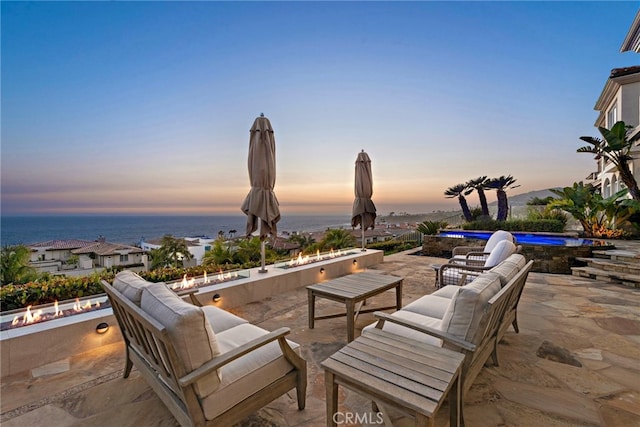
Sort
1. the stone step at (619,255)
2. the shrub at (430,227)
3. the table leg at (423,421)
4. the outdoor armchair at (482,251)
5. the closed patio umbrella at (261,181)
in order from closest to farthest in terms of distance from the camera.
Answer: the table leg at (423,421) → the closed patio umbrella at (261,181) → the outdoor armchair at (482,251) → the stone step at (619,255) → the shrub at (430,227)

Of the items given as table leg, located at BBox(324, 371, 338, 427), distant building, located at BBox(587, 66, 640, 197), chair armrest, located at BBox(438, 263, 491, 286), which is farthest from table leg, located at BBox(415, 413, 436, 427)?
distant building, located at BBox(587, 66, 640, 197)

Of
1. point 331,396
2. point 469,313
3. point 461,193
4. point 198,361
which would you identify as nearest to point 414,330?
point 469,313

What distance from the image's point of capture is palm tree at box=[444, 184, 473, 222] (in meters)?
13.4

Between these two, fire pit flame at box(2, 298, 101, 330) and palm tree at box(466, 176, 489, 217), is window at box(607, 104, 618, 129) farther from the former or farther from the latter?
fire pit flame at box(2, 298, 101, 330)

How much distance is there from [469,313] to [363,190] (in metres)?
5.23

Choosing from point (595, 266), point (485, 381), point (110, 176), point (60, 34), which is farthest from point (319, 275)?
point (110, 176)

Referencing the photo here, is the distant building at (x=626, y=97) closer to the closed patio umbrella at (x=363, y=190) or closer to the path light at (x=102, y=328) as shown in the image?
the closed patio umbrella at (x=363, y=190)

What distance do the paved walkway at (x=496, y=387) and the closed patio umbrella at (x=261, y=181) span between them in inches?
60.1

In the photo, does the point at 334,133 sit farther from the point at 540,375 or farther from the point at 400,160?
the point at 540,375

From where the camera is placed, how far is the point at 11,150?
761 centimetres

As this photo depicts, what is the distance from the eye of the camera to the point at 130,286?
6.60 feet

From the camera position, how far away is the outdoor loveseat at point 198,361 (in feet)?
4.81

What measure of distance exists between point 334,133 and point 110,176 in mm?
11305
